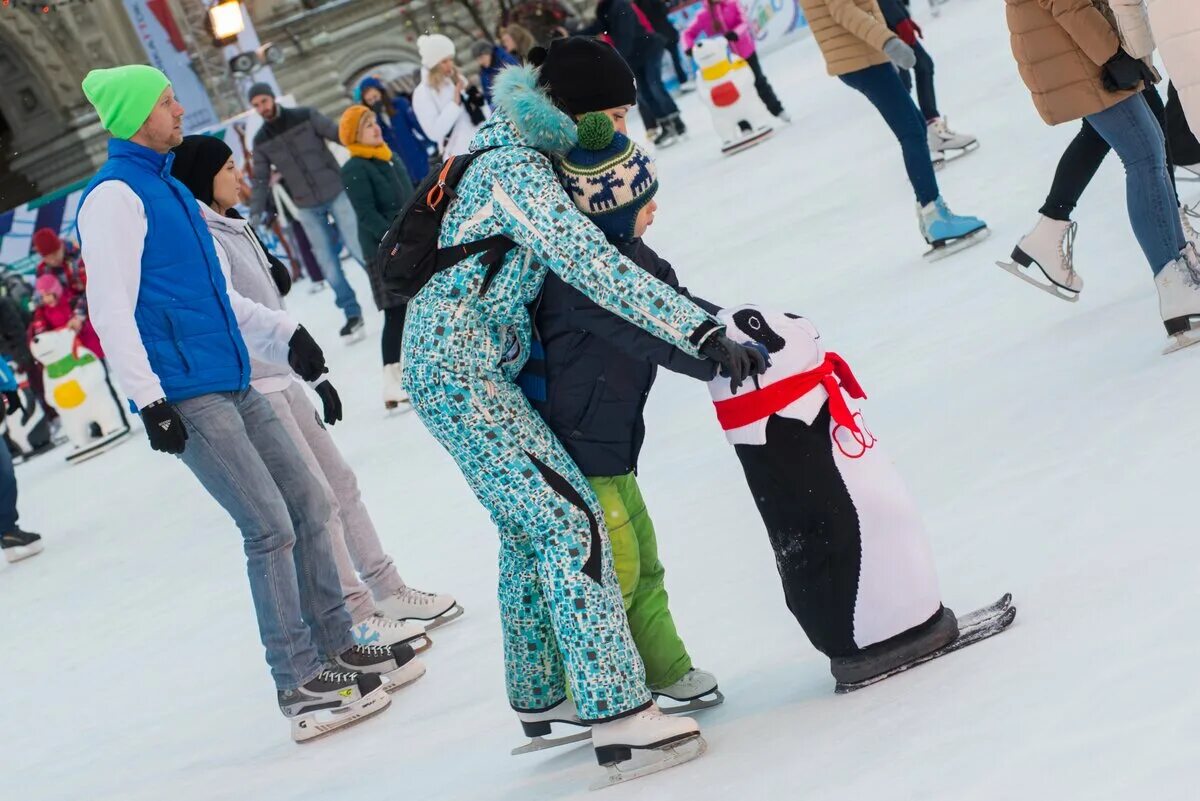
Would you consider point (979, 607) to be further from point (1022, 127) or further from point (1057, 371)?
point (1022, 127)

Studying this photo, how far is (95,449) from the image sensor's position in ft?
39.6

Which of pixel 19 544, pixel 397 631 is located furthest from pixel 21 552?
pixel 397 631

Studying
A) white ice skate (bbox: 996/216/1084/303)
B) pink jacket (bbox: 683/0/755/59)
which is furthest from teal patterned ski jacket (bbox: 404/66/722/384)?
pink jacket (bbox: 683/0/755/59)

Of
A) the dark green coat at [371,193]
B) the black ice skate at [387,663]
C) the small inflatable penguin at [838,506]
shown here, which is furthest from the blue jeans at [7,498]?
the small inflatable penguin at [838,506]

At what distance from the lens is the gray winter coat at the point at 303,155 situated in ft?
36.5

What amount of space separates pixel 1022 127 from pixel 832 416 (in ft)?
21.2

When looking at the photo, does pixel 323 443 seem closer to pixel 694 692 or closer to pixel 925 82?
pixel 694 692

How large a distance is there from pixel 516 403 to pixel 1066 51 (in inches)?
88.2

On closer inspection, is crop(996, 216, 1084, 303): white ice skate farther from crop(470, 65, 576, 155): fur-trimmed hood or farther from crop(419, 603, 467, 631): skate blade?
crop(470, 65, 576, 155): fur-trimmed hood

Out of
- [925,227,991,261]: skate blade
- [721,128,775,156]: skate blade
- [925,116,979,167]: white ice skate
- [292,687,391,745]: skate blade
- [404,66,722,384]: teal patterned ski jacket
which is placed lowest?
[721,128,775,156]: skate blade

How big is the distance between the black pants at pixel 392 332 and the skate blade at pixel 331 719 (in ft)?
11.9

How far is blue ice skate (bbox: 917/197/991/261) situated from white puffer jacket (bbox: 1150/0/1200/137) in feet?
9.71

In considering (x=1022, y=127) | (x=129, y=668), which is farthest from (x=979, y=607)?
(x=1022, y=127)

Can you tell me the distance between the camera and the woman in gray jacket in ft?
14.3
